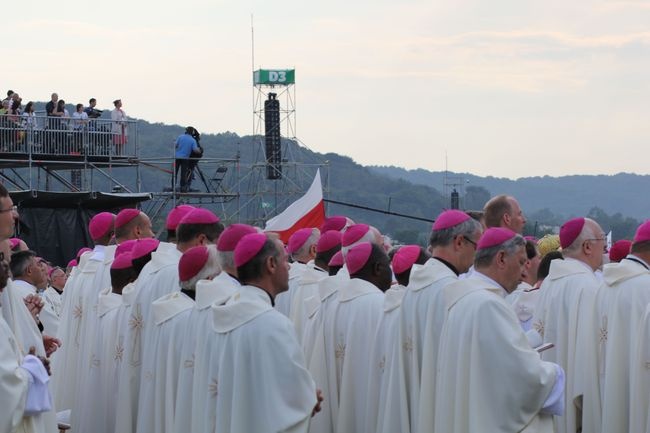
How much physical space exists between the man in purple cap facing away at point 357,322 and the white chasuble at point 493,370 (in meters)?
2.03

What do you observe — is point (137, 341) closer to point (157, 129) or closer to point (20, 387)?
point (20, 387)

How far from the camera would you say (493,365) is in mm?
7445

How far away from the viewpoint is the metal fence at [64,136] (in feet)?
98.5

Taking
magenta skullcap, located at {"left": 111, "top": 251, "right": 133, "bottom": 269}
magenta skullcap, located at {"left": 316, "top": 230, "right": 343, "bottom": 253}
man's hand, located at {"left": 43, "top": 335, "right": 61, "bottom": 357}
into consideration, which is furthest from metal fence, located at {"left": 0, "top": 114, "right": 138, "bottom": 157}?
man's hand, located at {"left": 43, "top": 335, "right": 61, "bottom": 357}

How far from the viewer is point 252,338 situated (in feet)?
23.7

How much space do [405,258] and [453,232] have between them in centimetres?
145

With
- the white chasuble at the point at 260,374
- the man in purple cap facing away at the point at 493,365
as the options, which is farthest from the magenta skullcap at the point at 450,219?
the white chasuble at the point at 260,374

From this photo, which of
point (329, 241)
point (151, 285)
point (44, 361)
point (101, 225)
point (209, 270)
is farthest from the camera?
point (101, 225)

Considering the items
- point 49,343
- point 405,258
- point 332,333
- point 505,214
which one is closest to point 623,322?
point 505,214

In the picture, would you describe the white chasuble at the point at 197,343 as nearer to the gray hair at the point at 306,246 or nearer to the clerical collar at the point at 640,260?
the clerical collar at the point at 640,260

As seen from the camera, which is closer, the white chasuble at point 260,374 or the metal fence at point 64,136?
the white chasuble at point 260,374

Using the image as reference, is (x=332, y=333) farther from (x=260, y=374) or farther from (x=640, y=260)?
(x=260, y=374)

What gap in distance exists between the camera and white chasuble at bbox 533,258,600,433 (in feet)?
32.7

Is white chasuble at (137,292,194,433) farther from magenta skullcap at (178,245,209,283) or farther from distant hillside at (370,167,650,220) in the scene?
distant hillside at (370,167,650,220)
